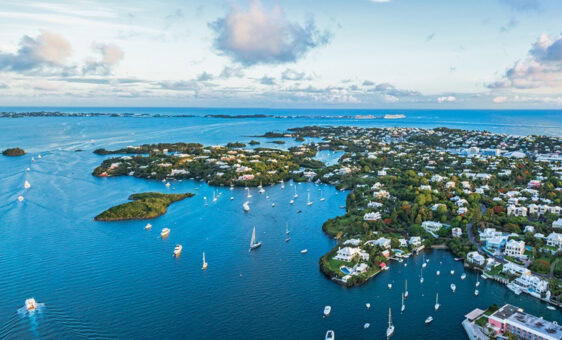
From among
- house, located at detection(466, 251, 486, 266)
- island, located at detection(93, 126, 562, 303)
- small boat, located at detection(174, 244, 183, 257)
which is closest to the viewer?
house, located at detection(466, 251, 486, 266)

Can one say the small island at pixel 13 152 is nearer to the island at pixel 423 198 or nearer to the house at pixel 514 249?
the island at pixel 423 198

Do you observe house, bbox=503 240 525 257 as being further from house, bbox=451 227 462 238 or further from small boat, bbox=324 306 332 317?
small boat, bbox=324 306 332 317

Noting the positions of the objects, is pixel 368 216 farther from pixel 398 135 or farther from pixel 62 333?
pixel 398 135

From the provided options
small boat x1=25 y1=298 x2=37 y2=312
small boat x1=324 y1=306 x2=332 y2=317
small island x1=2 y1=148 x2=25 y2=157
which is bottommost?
small boat x1=324 y1=306 x2=332 y2=317

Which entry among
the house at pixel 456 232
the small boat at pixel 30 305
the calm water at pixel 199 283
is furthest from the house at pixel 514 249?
the small boat at pixel 30 305

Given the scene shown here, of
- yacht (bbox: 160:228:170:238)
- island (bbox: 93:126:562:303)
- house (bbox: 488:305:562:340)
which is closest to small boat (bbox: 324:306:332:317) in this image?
island (bbox: 93:126:562:303)

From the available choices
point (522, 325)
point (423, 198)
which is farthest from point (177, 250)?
point (423, 198)

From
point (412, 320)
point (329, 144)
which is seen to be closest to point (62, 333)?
point (412, 320)
